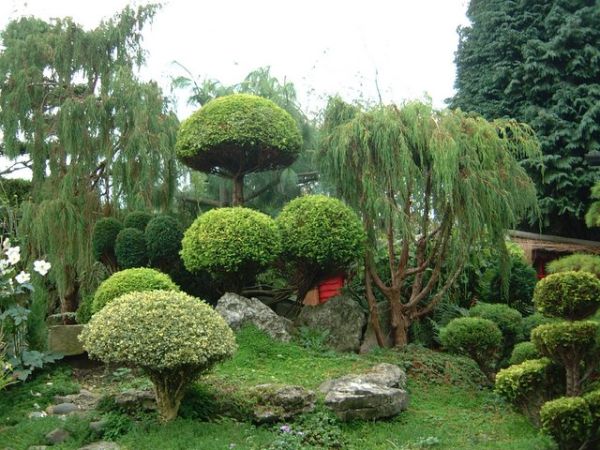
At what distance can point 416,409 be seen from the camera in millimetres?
6410

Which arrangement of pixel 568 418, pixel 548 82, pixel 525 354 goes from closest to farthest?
pixel 568 418, pixel 525 354, pixel 548 82

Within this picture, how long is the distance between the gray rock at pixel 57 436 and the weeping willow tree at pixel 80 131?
15.0 feet

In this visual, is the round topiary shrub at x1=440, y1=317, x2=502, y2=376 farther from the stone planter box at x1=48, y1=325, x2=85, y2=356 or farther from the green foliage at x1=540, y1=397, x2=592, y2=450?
the stone planter box at x1=48, y1=325, x2=85, y2=356

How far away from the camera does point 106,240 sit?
29.2ft

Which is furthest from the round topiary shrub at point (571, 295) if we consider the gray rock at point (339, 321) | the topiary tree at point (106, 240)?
the topiary tree at point (106, 240)

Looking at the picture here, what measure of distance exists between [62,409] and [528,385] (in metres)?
4.23

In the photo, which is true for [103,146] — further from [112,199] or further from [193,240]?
[193,240]

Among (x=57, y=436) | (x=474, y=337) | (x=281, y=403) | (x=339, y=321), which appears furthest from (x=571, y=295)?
(x=57, y=436)

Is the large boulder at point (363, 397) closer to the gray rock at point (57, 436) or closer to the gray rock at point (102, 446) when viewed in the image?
the gray rock at point (102, 446)

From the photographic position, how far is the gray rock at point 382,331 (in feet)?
27.5

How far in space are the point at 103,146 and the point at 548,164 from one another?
8.65 metres

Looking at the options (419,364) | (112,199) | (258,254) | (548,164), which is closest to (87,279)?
(112,199)

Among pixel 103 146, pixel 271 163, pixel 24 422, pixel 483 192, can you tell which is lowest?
pixel 24 422

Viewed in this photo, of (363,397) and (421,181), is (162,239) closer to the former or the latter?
(421,181)
